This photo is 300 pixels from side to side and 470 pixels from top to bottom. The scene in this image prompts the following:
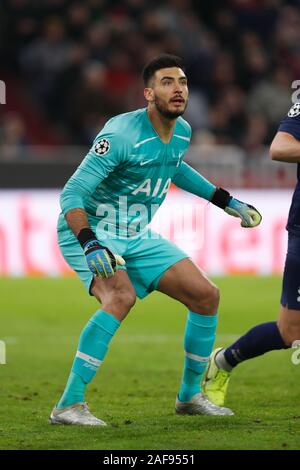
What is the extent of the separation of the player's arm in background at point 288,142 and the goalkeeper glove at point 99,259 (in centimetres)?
102

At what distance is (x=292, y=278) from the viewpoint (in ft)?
20.6

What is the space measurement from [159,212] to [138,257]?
785 cm

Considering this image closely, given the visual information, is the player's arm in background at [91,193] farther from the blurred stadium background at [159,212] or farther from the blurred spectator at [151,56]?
the blurred spectator at [151,56]

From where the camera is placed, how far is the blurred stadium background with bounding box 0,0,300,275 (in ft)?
47.8

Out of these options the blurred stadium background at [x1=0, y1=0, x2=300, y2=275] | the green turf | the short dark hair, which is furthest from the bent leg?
the blurred stadium background at [x1=0, y1=0, x2=300, y2=275]

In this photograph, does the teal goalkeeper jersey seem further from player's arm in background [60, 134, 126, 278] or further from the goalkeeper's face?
the goalkeeper's face

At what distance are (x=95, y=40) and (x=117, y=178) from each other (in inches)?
449

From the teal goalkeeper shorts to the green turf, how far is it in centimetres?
78

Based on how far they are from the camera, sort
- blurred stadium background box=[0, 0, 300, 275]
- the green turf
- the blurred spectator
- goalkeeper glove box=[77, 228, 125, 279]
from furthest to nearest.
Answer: the blurred spectator
blurred stadium background box=[0, 0, 300, 275]
goalkeeper glove box=[77, 228, 125, 279]
the green turf

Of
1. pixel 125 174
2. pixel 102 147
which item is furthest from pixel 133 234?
pixel 102 147

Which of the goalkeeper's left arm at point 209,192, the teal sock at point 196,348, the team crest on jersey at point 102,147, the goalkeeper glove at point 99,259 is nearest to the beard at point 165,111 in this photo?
the team crest on jersey at point 102,147

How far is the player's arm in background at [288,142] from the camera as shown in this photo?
603cm

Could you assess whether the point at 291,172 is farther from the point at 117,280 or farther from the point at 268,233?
the point at 117,280

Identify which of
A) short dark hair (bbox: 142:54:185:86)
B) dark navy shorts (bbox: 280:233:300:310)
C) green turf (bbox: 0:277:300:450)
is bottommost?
green turf (bbox: 0:277:300:450)
